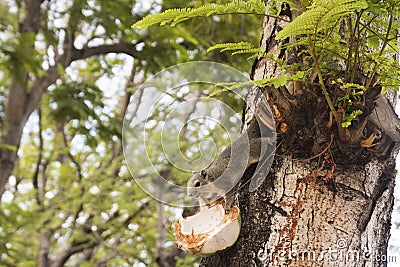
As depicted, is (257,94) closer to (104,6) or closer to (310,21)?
(310,21)

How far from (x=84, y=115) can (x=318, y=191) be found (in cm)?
227

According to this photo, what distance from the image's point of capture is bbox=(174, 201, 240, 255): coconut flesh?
0.88 meters

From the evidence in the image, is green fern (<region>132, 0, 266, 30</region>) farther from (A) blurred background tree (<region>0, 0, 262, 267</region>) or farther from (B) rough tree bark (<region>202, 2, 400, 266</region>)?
(A) blurred background tree (<region>0, 0, 262, 267</region>)

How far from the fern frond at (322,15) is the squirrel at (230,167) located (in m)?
0.24

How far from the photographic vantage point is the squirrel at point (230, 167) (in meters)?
0.90

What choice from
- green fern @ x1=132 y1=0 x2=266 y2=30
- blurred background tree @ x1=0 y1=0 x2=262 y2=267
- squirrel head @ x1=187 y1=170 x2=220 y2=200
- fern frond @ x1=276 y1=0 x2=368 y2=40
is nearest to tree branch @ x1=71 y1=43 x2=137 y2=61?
blurred background tree @ x1=0 y1=0 x2=262 y2=267

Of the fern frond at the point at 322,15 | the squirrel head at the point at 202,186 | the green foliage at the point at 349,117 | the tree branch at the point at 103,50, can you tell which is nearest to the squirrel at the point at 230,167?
the squirrel head at the point at 202,186

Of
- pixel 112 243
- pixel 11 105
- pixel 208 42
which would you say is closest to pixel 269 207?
pixel 208 42

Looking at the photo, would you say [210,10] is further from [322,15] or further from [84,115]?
[84,115]

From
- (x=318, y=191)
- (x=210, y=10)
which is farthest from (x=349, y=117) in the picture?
(x=210, y=10)

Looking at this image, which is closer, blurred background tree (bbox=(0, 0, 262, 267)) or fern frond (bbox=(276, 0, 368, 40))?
fern frond (bbox=(276, 0, 368, 40))

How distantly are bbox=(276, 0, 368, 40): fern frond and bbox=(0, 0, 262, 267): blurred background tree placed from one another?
59.8 inches

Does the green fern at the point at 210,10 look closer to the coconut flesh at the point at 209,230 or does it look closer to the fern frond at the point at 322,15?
the fern frond at the point at 322,15

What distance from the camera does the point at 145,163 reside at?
40.3 inches
